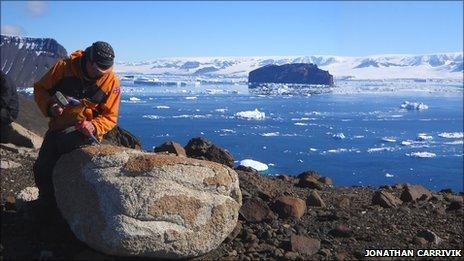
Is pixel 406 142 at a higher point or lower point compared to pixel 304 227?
lower

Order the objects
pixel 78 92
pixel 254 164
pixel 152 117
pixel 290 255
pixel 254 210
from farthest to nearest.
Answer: pixel 152 117
pixel 254 164
pixel 254 210
pixel 78 92
pixel 290 255

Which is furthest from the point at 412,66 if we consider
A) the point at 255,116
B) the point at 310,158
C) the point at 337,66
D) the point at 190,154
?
the point at 190,154

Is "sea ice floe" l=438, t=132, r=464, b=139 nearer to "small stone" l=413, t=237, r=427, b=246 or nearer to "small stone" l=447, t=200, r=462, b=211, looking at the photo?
"small stone" l=447, t=200, r=462, b=211

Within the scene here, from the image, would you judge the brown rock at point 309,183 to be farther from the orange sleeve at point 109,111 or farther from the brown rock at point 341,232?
the orange sleeve at point 109,111

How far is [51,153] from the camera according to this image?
11.8ft

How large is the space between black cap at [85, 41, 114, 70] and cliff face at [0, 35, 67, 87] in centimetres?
5093

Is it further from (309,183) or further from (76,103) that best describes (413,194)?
(76,103)

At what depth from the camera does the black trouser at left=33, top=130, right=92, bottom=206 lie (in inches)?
138

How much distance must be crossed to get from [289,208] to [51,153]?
1891 millimetres

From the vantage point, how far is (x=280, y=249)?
3420 mm

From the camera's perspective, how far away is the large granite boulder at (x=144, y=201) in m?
2.97

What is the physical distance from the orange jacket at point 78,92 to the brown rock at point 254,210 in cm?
Result: 124

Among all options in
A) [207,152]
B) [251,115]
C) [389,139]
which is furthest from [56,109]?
[251,115]

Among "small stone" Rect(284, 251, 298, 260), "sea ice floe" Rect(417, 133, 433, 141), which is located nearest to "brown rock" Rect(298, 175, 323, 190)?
"small stone" Rect(284, 251, 298, 260)
